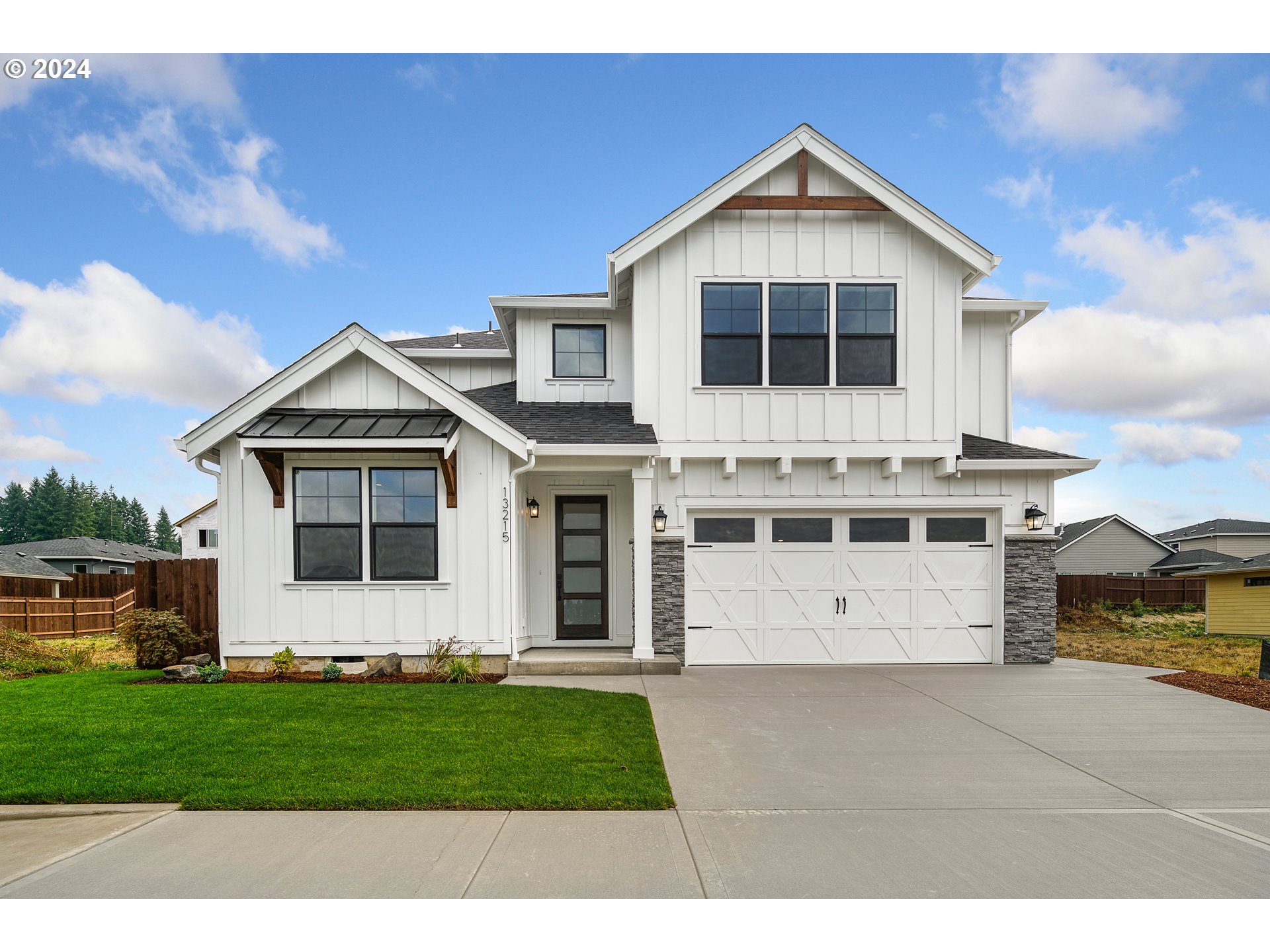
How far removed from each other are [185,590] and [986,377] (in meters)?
14.3

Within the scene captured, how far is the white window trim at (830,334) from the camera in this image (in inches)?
435

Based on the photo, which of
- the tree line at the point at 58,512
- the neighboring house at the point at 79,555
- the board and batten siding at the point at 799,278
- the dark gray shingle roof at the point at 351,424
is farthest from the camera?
the tree line at the point at 58,512

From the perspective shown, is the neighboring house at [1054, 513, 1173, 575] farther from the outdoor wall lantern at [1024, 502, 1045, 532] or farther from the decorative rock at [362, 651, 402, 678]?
the decorative rock at [362, 651, 402, 678]

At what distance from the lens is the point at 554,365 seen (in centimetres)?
1255

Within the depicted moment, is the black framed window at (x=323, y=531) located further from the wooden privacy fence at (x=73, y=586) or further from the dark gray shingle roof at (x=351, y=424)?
the wooden privacy fence at (x=73, y=586)

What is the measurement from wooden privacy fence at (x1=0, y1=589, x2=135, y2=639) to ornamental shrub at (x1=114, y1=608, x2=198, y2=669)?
27.2ft

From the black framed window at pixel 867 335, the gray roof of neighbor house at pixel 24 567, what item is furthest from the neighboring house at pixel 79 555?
the black framed window at pixel 867 335

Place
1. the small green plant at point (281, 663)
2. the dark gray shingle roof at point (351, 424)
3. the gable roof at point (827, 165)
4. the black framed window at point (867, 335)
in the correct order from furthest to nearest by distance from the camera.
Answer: the black framed window at point (867, 335)
the gable roof at point (827, 165)
the small green plant at point (281, 663)
the dark gray shingle roof at point (351, 424)

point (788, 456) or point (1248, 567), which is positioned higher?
point (788, 456)

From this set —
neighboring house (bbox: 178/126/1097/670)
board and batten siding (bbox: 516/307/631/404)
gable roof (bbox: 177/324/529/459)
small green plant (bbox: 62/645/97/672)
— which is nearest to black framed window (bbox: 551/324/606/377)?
board and batten siding (bbox: 516/307/631/404)

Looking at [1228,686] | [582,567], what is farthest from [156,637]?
[1228,686]

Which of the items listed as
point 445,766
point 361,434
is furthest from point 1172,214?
point 445,766

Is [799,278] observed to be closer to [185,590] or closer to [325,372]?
[325,372]

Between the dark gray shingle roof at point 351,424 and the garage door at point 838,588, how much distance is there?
4335 mm
